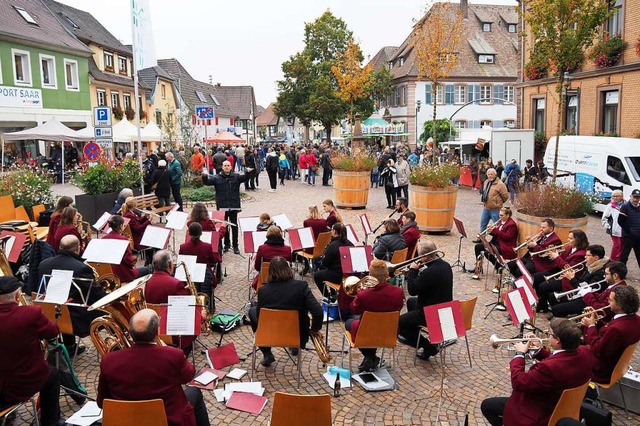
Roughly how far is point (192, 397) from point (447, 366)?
358 centimetres

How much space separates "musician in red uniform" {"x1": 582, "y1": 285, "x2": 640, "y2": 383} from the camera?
5.39 metres

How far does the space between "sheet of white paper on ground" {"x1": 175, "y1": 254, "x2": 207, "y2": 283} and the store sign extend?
23375 millimetres

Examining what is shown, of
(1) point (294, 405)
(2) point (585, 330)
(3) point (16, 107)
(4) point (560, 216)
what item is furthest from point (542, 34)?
(3) point (16, 107)

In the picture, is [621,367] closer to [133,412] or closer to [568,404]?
[568,404]

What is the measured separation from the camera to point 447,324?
5852 millimetres

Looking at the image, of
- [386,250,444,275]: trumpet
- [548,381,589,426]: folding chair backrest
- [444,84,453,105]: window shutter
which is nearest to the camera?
[548,381,589,426]: folding chair backrest

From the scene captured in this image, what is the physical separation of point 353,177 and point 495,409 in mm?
13276

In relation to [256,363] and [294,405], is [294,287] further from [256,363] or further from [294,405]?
[294,405]

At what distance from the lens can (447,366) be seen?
23.1 feet

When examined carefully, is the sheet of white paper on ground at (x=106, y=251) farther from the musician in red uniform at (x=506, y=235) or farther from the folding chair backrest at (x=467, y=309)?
the musician in red uniform at (x=506, y=235)

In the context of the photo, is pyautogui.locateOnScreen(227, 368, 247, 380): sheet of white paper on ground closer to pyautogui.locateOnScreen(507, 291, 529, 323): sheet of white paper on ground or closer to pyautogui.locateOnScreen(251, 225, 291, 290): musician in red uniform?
pyautogui.locateOnScreen(251, 225, 291, 290): musician in red uniform

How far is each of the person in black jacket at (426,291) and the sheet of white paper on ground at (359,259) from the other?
83 centimetres

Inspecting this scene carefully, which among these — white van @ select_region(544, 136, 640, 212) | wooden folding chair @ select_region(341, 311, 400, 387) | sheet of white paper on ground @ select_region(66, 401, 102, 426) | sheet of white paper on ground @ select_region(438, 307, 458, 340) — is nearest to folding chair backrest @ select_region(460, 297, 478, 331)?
sheet of white paper on ground @ select_region(438, 307, 458, 340)

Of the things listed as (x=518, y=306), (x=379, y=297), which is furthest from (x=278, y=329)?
(x=518, y=306)
